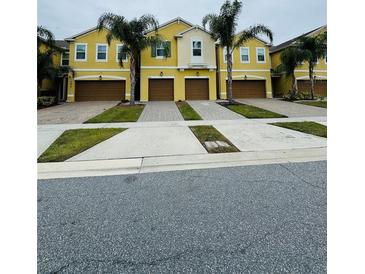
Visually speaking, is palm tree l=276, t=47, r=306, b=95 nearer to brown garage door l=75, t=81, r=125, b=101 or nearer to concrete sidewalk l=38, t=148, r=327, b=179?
brown garage door l=75, t=81, r=125, b=101

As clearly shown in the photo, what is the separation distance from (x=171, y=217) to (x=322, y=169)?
10.5 feet

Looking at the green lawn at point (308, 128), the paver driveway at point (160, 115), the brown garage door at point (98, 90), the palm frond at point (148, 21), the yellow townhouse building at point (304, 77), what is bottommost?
the green lawn at point (308, 128)

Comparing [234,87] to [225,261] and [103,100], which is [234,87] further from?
[225,261]

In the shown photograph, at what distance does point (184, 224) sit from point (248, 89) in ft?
68.0

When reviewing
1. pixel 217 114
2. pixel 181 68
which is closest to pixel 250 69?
pixel 181 68

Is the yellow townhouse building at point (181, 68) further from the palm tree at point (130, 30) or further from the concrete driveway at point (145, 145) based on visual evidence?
the concrete driveway at point (145, 145)

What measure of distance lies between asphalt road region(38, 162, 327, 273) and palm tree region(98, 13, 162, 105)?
13.6 meters

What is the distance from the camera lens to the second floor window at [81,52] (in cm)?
1914

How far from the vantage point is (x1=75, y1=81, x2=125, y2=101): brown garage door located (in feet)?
63.5

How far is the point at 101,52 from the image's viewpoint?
1931 centimetres

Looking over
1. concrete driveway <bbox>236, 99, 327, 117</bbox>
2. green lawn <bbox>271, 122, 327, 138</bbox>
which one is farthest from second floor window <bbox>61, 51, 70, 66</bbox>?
green lawn <bbox>271, 122, 327, 138</bbox>

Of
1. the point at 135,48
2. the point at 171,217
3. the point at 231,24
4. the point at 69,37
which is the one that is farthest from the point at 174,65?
the point at 171,217

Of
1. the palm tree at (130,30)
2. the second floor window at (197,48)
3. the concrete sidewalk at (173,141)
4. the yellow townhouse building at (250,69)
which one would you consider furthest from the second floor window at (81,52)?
the concrete sidewalk at (173,141)
